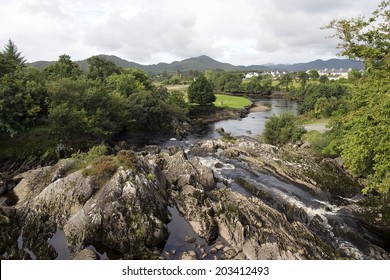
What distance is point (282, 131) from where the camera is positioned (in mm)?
51719

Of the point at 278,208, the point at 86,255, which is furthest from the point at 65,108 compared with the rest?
the point at 278,208

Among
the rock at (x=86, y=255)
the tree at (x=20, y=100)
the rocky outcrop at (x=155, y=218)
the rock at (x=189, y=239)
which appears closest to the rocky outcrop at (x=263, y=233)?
the rocky outcrop at (x=155, y=218)

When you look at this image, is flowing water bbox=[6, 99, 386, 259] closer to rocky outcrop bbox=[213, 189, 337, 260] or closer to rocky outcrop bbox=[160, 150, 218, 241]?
rocky outcrop bbox=[160, 150, 218, 241]

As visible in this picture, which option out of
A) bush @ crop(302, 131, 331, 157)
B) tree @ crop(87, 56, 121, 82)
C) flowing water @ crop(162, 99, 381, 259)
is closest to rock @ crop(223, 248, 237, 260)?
flowing water @ crop(162, 99, 381, 259)

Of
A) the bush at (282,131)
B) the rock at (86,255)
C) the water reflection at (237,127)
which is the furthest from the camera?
the water reflection at (237,127)

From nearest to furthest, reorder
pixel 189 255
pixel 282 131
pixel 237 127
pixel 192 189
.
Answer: pixel 189 255, pixel 192 189, pixel 282 131, pixel 237 127

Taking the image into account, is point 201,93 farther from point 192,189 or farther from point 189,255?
point 189,255

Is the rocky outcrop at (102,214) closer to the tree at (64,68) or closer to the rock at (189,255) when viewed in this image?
the rock at (189,255)

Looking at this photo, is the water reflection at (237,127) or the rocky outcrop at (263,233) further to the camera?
the water reflection at (237,127)

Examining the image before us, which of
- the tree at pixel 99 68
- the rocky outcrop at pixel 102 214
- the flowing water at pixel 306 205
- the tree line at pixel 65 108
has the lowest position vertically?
the flowing water at pixel 306 205

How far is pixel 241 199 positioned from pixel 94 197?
1326 cm

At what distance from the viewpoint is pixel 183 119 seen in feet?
233

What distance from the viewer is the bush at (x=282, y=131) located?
5157 cm

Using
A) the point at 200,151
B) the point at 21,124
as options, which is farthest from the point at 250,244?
the point at 21,124
